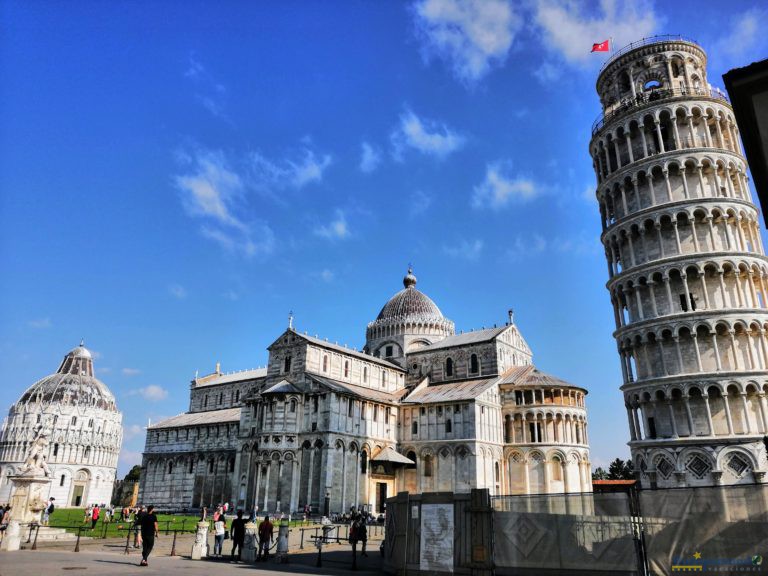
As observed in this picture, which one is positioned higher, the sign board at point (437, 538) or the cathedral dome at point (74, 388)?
the cathedral dome at point (74, 388)

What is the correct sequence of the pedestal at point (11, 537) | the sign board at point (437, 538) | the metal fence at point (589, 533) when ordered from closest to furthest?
the metal fence at point (589, 533), the sign board at point (437, 538), the pedestal at point (11, 537)

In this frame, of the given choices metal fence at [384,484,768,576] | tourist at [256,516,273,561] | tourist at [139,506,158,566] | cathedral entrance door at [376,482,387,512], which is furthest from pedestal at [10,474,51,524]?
cathedral entrance door at [376,482,387,512]

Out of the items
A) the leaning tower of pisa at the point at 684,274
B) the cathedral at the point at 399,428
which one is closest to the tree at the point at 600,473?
the cathedral at the point at 399,428

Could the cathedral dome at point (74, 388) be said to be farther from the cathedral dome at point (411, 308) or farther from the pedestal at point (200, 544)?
the pedestal at point (200, 544)

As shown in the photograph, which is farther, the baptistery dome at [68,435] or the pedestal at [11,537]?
the baptistery dome at [68,435]

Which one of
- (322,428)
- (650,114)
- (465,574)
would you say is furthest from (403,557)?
(650,114)

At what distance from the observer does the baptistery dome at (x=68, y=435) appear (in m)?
86.0

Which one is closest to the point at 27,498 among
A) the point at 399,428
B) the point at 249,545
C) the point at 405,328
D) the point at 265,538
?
the point at 249,545

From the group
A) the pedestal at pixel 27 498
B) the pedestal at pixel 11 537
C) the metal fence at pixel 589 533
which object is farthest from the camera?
the pedestal at pixel 27 498

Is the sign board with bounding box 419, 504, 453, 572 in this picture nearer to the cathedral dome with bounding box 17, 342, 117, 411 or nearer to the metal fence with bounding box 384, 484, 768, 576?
the metal fence with bounding box 384, 484, 768, 576

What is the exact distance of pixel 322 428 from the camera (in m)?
42.3

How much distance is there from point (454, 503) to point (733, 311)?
23129mm

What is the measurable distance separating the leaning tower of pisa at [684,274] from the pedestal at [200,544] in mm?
23173

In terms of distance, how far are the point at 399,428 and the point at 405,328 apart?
547 inches
